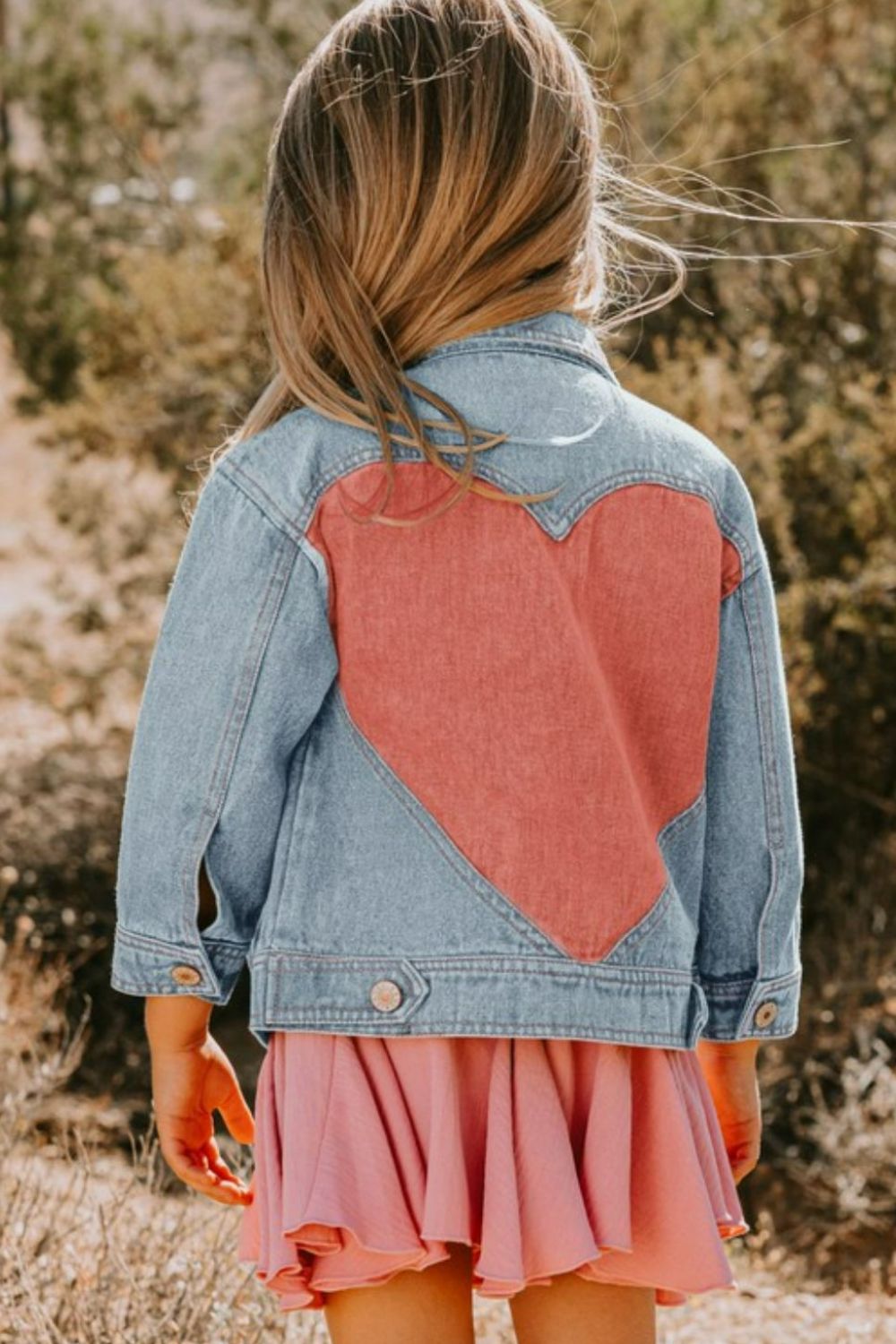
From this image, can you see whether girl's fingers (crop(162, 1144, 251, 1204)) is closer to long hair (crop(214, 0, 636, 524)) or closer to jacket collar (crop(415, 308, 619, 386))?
long hair (crop(214, 0, 636, 524))

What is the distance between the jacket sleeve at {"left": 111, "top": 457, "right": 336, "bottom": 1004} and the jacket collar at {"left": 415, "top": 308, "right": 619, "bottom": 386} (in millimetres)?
248

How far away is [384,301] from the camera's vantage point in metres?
1.69

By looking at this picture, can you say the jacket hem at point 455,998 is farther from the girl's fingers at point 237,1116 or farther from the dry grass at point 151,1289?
the dry grass at point 151,1289

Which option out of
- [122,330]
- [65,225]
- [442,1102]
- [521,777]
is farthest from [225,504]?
[65,225]

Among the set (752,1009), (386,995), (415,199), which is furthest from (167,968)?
(415,199)

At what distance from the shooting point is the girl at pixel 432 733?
164cm

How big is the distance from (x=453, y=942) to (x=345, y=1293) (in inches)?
13.1

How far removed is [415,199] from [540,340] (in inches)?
7.6

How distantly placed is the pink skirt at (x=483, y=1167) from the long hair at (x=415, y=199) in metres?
0.53

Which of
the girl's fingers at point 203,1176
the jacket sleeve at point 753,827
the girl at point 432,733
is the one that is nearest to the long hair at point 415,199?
the girl at point 432,733

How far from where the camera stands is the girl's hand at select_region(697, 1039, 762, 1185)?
1.90m

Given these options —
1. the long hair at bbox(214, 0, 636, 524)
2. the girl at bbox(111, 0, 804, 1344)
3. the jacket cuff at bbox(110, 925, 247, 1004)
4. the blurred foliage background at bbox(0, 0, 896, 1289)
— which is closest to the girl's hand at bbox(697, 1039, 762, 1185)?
the girl at bbox(111, 0, 804, 1344)

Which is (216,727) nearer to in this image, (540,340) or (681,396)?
(540,340)

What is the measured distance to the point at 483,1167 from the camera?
1637 mm
